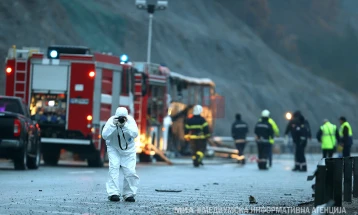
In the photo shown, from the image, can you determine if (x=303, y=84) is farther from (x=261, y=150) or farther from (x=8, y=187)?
(x=8, y=187)

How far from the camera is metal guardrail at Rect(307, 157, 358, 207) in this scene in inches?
449

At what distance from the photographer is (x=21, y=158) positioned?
23109mm

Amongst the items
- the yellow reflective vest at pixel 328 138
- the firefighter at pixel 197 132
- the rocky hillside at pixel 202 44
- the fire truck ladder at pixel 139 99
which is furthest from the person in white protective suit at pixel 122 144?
the rocky hillside at pixel 202 44

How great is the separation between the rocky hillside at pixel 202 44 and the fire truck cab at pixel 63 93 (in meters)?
21.2

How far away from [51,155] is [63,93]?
248cm

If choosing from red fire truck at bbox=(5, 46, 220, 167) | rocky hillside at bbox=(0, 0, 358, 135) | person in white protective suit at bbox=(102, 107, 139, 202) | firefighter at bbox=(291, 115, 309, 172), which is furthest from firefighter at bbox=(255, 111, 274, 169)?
rocky hillside at bbox=(0, 0, 358, 135)

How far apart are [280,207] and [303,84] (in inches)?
2569

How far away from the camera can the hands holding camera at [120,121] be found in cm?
1384

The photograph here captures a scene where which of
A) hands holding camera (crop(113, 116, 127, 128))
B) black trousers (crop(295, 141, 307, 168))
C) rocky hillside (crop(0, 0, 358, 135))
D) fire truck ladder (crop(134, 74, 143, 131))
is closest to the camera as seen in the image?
hands holding camera (crop(113, 116, 127, 128))

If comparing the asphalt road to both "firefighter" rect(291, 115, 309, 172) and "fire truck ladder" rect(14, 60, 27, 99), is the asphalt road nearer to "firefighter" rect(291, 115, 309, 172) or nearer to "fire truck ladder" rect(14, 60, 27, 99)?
"fire truck ladder" rect(14, 60, 27, 99)

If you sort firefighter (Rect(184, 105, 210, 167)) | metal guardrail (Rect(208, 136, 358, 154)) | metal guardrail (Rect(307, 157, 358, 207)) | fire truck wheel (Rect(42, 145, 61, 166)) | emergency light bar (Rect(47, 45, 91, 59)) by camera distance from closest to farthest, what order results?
metal guardrail (Rect(307, 157, 358, 207))
emergency light bar (Rect(47, 45, 91, 59))
fire truck wheel (Rect(42, 145, 61, 166))
firefighter (Rect(184, 105, 210, 167))
metal guardrail (Rect(208, 136, 358, 154))

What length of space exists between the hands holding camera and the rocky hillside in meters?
34.3

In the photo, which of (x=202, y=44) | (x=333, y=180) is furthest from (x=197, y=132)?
(x=202, y=44)

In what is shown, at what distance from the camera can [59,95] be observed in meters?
26.5
